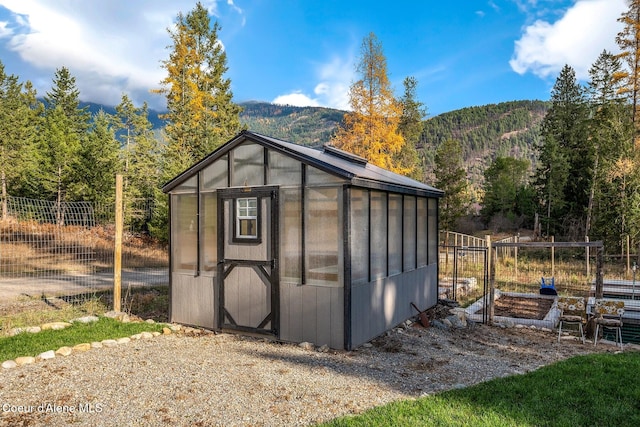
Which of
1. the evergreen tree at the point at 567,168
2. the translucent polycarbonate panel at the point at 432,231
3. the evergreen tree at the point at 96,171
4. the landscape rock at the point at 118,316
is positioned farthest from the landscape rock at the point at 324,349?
the evergreen tree at the point at 567,168

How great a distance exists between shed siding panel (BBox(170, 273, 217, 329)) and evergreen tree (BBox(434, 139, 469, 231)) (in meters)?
18.7

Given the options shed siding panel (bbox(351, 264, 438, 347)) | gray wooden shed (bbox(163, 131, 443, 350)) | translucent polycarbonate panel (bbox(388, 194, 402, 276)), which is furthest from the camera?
translucent polycarbonate panel (bbox(388, 194, 402, 276))

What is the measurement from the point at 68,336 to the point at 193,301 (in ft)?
6.70

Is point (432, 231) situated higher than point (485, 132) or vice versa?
point (485, 132)

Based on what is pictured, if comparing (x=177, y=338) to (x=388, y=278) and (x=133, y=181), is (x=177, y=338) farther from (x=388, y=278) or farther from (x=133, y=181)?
(x=133, y=181)

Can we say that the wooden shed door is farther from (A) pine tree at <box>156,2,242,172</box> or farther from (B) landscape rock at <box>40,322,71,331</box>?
(A) pine tree at <box>156,2,242,172</box>

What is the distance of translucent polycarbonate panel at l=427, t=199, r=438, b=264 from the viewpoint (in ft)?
31.1

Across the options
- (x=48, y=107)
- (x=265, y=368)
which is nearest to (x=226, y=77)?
(x=48, y=107)

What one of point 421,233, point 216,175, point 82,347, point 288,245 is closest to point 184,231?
point 216,175

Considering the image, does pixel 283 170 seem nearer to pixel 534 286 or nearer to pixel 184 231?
pixel 184 231

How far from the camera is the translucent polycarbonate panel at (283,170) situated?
6469 millimetres

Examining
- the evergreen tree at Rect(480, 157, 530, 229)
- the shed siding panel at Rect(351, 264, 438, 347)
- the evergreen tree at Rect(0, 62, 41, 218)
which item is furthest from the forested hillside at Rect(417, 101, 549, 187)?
the shed siding panel at Rect(351, 264, 438, 347)

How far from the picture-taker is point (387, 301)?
726 cm

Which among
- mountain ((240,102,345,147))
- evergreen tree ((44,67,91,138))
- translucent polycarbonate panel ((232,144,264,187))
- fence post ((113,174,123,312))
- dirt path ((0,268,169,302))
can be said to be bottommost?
dirt path ((0,268,169,302))
